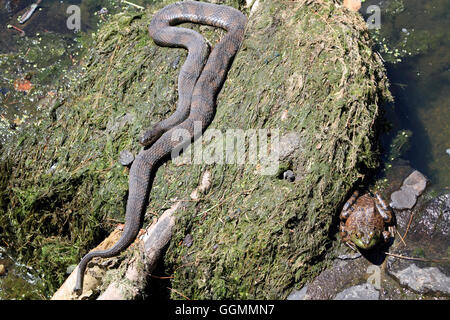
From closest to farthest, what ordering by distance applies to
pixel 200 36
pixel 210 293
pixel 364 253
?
pixel 210 293, pixel 364 253, pixel 200 36

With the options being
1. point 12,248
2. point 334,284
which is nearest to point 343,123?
point 334,284

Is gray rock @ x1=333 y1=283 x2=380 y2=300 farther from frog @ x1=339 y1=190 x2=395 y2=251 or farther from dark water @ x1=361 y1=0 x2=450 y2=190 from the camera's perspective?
dark water @ x1=361 y1=0 x2=450 y2=190

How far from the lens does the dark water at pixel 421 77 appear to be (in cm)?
582

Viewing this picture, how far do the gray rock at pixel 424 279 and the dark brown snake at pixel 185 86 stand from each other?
10.0 feet

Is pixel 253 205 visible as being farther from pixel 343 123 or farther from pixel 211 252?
pixel 343 123

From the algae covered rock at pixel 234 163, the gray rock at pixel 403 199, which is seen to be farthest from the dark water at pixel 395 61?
the algae covered rock at pixel 234 163

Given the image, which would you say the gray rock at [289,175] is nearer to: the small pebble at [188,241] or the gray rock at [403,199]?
the small pebble at [188,241]

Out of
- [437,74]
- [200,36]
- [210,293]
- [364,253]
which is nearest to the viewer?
→ [210,293]

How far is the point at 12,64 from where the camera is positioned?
6.37m

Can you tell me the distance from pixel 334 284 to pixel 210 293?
1.49 m

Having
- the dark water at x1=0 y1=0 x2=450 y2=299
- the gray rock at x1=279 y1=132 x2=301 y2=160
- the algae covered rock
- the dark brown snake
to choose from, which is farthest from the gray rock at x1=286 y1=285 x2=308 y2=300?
the dark water at x1=0 y1=0 x2=450 y2=299

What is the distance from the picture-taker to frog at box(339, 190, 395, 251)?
450cm

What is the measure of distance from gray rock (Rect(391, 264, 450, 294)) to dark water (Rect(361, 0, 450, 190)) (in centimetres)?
138

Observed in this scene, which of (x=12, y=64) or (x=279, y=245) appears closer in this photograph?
(x=279, y=245)
